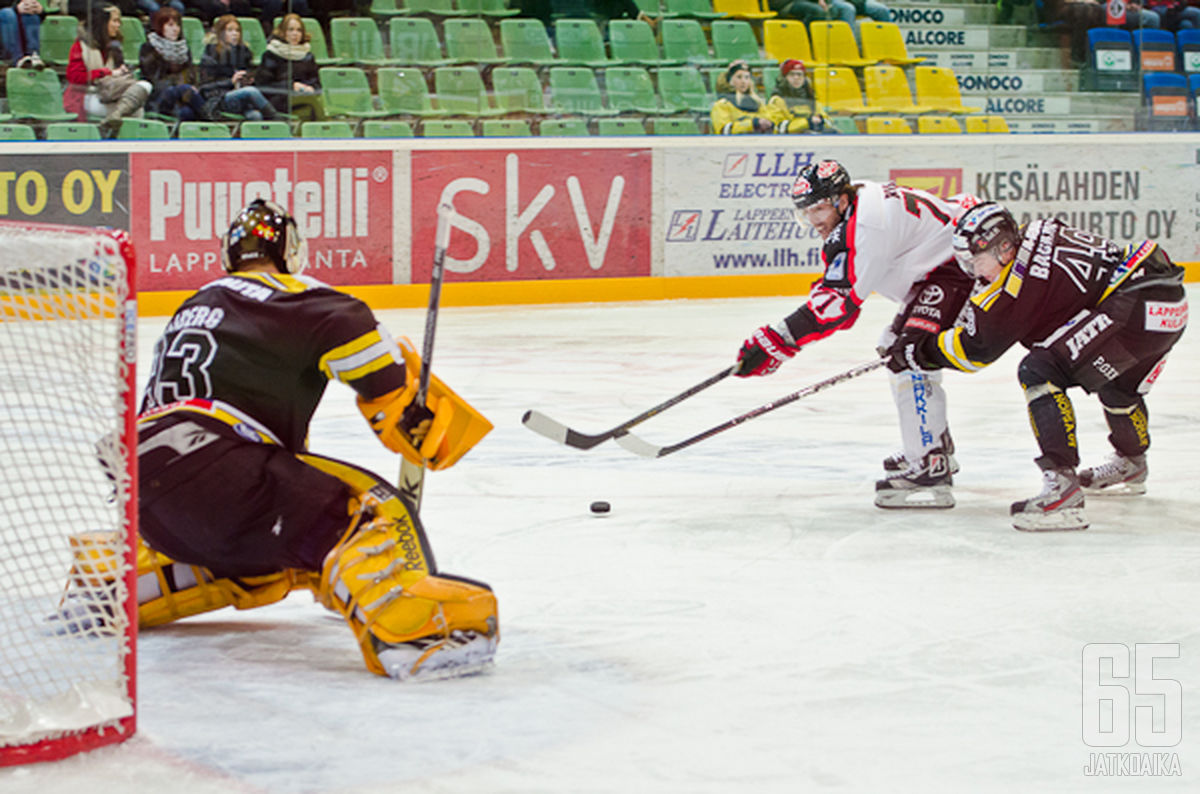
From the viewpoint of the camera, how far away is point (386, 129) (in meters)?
9.50

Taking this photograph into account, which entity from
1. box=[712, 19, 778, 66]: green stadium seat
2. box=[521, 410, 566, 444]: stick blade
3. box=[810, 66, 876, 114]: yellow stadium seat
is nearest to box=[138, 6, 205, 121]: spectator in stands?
box=[712, 19, 778, 66]: green stadium seat

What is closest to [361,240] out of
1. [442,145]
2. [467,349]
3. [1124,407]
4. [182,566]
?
[442,145]

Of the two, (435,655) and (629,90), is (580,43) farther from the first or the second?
(435,655)

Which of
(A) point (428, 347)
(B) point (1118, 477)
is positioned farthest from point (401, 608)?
(B) point (1118, 477)

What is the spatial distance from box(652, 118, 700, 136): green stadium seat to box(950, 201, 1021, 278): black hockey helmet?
6280mm

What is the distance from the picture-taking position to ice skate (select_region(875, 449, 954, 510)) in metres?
4.46

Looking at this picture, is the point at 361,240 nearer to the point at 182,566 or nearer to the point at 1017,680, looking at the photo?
the point at 182,566

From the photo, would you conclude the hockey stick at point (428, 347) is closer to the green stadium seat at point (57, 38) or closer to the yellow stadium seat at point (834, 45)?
the green stadium seat at point (57, 38)

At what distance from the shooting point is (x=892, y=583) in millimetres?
3574

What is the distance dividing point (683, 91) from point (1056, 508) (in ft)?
22.2

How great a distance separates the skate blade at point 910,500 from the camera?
446 cm

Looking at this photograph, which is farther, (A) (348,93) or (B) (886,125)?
(B) (886,125)

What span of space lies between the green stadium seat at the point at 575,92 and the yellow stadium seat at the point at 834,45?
1784 millimetres

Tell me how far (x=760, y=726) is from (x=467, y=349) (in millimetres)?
5385
